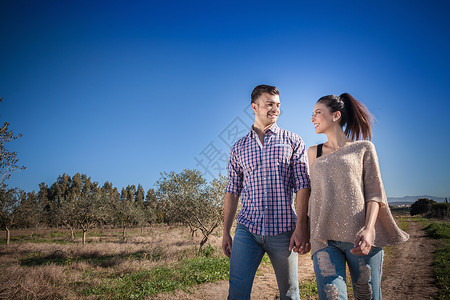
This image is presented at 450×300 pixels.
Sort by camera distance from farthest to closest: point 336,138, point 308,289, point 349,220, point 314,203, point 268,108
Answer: point 308,289
point 268,108
point 336,138
point 314,203
point 349,220

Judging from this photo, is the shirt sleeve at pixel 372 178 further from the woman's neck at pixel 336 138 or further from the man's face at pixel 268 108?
the man's face at pixel 268 108

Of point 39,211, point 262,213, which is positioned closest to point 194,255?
point 262,213

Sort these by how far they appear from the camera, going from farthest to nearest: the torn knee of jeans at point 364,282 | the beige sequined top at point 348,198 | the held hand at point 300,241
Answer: the held hand at point 300,241 → the beige sequined top at point 348,198 → the torn knee of jeans at point 364,282

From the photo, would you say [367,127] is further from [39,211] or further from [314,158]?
[39,211]

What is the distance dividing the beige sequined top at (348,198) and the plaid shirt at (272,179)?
0.34 metres

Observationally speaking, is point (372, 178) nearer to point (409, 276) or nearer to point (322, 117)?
point (322, 117)

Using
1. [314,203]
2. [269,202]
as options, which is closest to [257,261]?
[269,202]

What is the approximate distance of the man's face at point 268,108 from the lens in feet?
9.98

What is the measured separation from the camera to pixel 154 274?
373 inches

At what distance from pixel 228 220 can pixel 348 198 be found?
5.01 ft

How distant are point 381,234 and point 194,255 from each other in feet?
A: 44.9

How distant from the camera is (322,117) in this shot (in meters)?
2.69

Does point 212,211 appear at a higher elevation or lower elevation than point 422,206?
higher

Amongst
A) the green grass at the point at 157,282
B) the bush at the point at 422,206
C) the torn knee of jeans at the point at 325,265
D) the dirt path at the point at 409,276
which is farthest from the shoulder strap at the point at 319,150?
the bush at the point at 422,206
